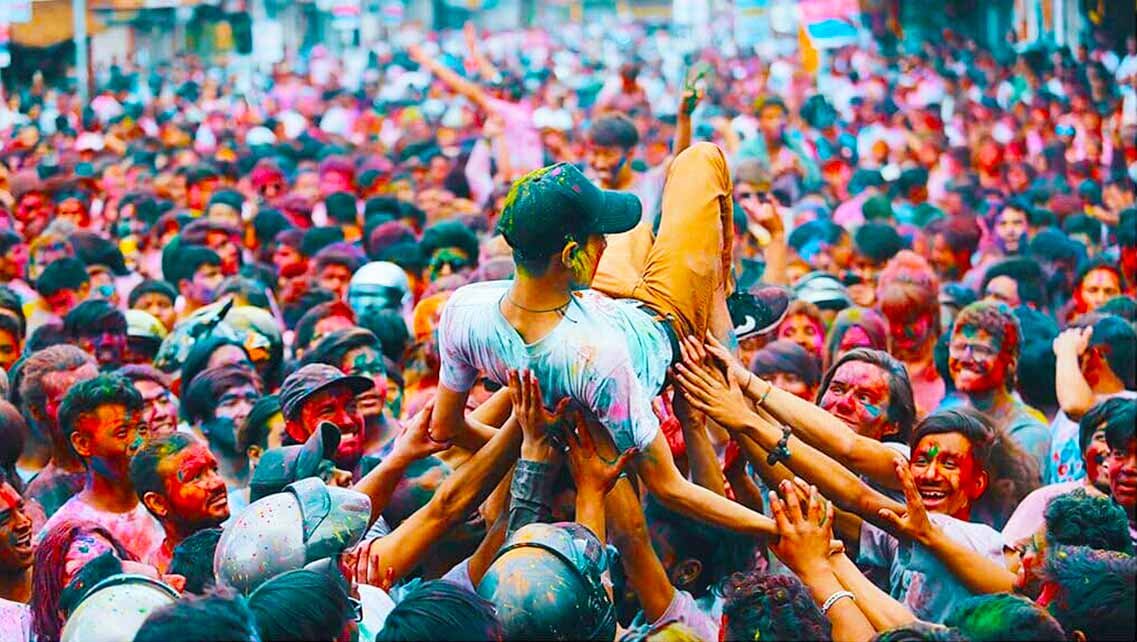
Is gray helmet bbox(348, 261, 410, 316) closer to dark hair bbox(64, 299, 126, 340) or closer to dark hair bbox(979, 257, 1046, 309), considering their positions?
dark hair bbox(64, 299, 126, 340)

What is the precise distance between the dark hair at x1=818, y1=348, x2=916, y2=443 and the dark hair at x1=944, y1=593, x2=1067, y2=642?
193 cm

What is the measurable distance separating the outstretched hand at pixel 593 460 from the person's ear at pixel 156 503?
1385mm

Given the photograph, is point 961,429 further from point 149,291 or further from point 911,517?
point 149,291

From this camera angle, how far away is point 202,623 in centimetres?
345

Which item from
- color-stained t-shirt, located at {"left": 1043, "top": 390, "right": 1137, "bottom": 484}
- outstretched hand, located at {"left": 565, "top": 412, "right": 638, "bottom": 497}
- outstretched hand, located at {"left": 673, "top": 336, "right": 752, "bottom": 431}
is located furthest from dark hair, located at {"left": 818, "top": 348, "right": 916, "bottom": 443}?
outstretched hand, located at {"left": 565, "top": 412, "right": 638, "bottom": 497}

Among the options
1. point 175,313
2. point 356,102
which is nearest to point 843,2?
point 356,102

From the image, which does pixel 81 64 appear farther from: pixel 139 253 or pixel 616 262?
pixel 616 262

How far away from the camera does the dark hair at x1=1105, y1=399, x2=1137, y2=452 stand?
16.3ft

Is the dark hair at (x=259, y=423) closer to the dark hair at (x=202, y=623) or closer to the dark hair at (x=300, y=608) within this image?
the dark hair at (x=300, y=608)

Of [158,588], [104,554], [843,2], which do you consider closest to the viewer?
[158,588]

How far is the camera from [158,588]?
4.01m

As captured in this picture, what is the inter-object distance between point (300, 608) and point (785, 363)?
3447 mm

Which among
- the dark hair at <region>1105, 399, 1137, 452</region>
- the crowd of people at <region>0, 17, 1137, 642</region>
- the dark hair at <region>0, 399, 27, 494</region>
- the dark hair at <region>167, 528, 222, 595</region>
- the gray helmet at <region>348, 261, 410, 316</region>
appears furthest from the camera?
the gray helmet at <region>348, 261, 410, 316</region>

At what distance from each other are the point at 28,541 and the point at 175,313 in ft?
13.6
